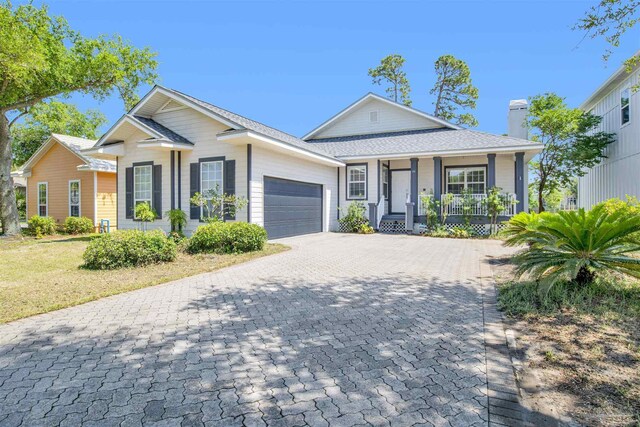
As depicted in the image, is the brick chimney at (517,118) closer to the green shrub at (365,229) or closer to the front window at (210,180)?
the green shrub at (365,229)

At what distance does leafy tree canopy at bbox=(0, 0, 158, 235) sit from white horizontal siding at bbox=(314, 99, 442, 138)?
10734 millimetres

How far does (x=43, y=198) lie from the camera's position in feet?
68.5

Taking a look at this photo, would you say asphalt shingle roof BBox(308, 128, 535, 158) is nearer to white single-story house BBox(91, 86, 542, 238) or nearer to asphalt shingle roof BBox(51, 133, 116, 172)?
white single-story house BBox(91, 86, 542, 238)

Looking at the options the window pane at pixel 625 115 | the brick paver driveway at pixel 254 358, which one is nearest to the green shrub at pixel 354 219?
the brick paver driveway at pixel 254 358

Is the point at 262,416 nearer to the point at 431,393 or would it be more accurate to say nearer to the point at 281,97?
the point at 431,393

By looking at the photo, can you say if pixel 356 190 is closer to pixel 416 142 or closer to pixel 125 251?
pixel 416 142

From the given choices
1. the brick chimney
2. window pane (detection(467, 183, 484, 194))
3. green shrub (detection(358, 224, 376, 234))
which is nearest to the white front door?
green shrub (detection(358, 224, 376, 234))

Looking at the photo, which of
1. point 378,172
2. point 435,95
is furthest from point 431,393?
point 435,95

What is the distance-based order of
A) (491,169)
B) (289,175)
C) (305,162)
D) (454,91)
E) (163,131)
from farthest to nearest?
(454,91)
(305,162)
(491,169)
(289,175)
(163,131)

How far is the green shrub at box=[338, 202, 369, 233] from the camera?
16.7m

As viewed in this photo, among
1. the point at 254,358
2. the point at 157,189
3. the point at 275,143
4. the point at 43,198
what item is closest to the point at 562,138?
the point at 275,143

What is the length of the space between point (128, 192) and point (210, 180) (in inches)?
166

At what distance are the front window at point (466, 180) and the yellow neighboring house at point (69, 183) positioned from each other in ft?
59.6

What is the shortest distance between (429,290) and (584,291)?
2.20 meters
